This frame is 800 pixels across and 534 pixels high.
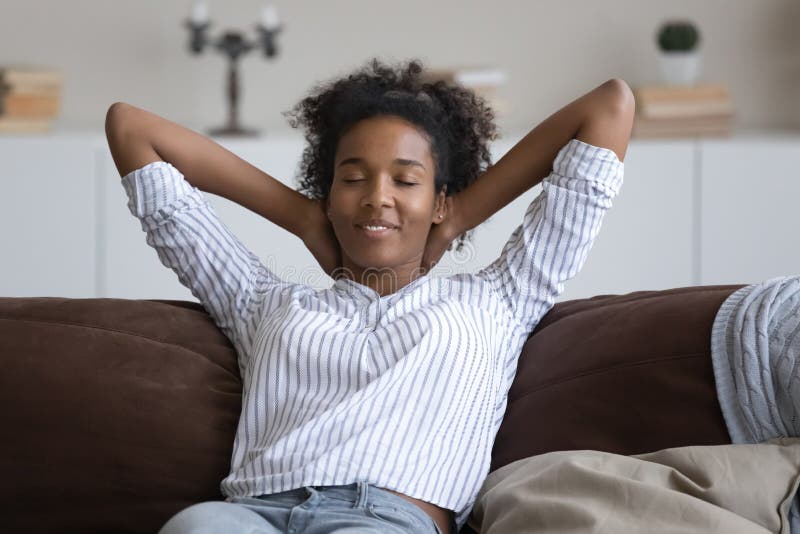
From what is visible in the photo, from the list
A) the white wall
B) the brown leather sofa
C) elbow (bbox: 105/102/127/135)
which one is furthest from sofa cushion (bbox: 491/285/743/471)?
the white wall

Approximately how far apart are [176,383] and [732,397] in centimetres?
82

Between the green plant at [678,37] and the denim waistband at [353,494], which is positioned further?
the green plant at [678,37]

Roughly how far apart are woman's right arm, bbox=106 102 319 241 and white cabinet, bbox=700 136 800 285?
1.93 metres

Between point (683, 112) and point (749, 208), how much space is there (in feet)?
1.19

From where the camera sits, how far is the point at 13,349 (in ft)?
5.65

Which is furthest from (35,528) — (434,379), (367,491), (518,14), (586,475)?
(518,14)

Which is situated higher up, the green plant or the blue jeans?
the green plant

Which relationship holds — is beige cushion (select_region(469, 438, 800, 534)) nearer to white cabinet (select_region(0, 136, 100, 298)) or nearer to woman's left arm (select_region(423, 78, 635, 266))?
woman's left arm (select_region(423, 78, 635, 266))

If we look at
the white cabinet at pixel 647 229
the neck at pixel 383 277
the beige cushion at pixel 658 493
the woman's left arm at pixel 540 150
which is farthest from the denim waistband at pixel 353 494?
the white cabinet at pixel 647 229

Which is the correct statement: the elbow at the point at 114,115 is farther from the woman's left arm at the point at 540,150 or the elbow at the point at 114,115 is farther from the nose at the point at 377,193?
the woman's left arm at the point at 540,150

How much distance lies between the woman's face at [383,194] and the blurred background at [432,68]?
1592mm

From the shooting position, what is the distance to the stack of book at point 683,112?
3.54m

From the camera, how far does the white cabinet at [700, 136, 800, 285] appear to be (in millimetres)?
3439

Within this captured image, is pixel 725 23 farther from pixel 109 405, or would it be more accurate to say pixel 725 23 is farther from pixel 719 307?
pixel 109 405
